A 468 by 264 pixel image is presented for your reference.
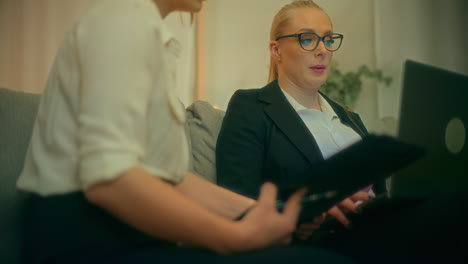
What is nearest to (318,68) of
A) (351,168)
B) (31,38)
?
(351,168)

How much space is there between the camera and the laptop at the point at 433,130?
771 millimetres

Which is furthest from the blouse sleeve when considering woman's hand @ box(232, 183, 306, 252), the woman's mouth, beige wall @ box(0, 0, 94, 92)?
beige wall @ box(0, 0, 94, 92)

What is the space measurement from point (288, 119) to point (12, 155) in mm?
774

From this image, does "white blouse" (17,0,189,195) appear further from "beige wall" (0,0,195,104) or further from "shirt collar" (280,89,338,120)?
"beige wall" (0,0,195,104)

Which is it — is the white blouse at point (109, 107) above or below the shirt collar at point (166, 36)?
below

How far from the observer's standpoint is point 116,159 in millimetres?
499

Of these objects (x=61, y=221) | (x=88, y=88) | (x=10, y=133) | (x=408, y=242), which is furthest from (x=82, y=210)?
(x=408, y=242)

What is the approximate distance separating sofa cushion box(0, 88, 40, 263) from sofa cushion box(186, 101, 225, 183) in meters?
0.46

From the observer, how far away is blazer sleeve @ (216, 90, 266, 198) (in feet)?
3.80

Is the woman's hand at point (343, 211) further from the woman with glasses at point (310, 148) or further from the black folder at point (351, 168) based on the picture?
the black folder at point (351, 168)

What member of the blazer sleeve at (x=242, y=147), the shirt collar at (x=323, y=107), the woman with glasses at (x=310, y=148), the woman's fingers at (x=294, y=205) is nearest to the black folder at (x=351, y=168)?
the woman's fingers at (x=294, y=205)

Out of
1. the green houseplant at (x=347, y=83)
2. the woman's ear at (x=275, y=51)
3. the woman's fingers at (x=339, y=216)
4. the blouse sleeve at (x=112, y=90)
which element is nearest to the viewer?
the blouse sleeve at (x=112, y=90)

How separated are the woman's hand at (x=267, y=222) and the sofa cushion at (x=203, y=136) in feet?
2.14

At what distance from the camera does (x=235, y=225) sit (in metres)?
0.54
